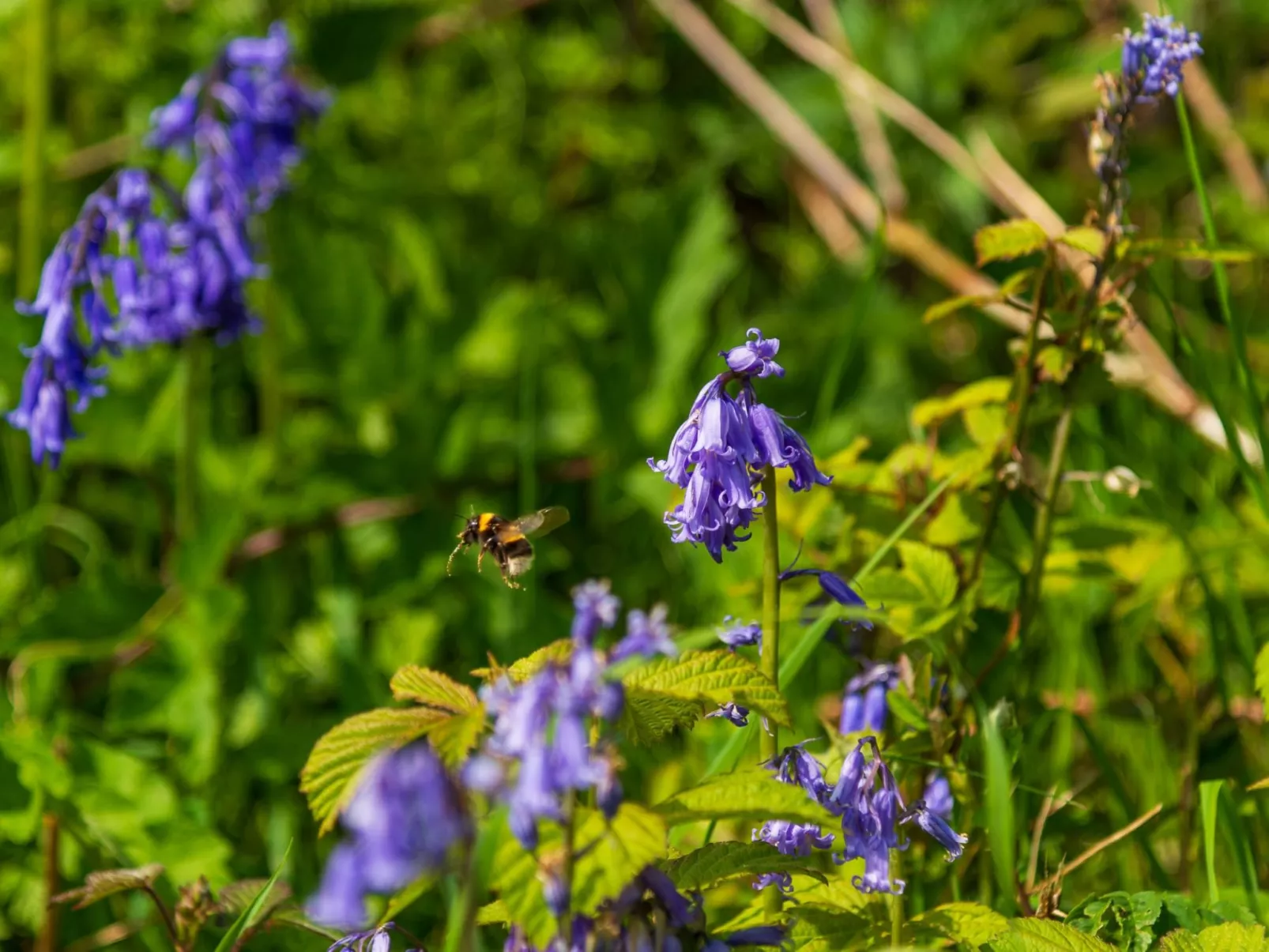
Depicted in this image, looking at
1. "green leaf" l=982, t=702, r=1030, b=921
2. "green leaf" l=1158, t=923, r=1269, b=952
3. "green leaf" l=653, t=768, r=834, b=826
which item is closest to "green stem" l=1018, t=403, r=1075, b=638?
"green leaf" l=982, t=702, r=1030, b=921

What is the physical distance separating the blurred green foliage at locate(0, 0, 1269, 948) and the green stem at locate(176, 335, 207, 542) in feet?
0.51

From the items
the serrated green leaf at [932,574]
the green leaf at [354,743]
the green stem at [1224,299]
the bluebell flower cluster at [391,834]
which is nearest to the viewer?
the bluebell flower cluster at [391,834]

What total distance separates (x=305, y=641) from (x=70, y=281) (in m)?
1.25

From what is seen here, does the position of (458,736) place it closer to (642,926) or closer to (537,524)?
(642,926)

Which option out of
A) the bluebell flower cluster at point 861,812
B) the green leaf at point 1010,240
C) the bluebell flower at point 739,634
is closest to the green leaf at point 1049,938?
the bluebell flower cluster at point 861,812

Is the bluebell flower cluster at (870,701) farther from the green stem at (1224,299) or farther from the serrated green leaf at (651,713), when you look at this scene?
the green stem at (1224,299)

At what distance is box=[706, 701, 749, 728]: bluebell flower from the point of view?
71.9 inches

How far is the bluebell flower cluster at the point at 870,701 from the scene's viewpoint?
235cm

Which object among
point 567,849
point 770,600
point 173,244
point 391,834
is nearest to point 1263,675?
point 770,600

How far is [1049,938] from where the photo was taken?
1.78m

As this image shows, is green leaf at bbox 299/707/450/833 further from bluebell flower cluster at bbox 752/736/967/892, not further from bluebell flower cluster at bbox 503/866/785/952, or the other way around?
bluebell flower cluster at bbox 752/736/967/892

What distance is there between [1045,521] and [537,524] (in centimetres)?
93

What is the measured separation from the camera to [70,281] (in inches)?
127

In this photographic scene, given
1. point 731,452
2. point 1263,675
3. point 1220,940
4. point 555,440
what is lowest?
point 1220,940
